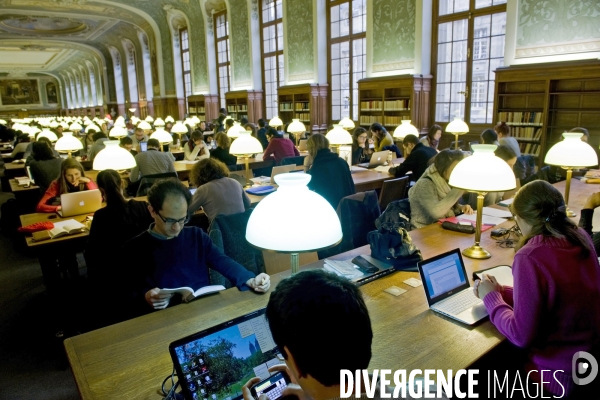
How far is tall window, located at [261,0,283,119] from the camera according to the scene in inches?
473

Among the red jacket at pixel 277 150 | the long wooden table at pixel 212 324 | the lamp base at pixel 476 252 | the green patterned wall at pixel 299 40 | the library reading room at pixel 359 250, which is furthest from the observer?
the green patterned wall at pixel 299 40

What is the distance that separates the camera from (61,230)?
10.4 ft

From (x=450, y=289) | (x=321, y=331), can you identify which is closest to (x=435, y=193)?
(x=450, y=289)

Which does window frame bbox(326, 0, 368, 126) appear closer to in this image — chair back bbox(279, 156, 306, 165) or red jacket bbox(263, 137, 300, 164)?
red jacket bbox(263, 137, 300, 164)

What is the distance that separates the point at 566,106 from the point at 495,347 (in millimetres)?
6158

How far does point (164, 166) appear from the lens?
5.34m

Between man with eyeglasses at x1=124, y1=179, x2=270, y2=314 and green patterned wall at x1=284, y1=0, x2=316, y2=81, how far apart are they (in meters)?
9.19

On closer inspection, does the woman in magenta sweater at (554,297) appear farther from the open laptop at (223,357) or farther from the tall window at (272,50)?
the tall window at (272,50)

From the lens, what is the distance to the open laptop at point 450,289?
1.83m

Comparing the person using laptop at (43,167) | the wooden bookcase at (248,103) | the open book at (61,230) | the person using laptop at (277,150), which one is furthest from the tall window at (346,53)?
the open book at (61,230)

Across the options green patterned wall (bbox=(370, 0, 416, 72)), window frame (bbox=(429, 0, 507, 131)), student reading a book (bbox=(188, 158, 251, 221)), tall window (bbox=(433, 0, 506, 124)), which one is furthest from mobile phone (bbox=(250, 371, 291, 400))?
green patterned wall (bbox=(370, 0, 416, 72))

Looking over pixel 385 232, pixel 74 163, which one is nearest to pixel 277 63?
pixel 74 163

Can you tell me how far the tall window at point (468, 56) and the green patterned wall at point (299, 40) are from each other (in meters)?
3.41

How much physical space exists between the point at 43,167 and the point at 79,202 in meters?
1.70
